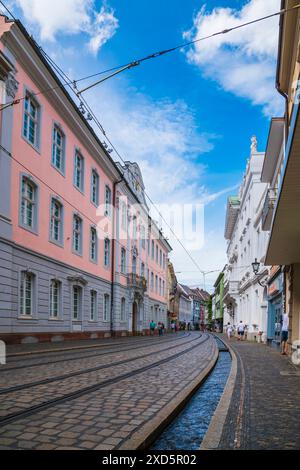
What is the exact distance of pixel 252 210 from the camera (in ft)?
115

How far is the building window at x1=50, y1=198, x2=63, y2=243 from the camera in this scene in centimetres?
2238

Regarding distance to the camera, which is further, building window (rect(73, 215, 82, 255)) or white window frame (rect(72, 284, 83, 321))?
building window (rect(73, 215, 82, 255))

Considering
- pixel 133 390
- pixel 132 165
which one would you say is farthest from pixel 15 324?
pixel 132 165

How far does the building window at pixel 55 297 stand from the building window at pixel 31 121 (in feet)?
22.0

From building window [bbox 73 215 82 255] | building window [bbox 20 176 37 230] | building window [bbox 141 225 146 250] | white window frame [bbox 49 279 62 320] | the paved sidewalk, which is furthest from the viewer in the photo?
building window [bbox 141 225 146 250]

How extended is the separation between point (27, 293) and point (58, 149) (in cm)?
816

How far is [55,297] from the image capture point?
2259 cm

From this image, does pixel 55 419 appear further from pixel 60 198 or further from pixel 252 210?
pixel 252 210

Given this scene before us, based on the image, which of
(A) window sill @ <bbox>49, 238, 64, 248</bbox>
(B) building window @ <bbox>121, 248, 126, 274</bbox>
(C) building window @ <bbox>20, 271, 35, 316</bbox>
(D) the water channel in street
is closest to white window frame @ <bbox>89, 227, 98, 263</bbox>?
(A) window sill @ <bbox>49, 238, 64, 248</bbox>

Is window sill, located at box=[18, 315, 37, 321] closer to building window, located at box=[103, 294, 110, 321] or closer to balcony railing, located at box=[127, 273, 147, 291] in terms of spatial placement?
building window, located at box=[103, 294, 110, 321]

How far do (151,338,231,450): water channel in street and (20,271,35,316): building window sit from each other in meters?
11.5

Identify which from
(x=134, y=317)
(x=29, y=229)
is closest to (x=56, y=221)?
(x=29, y=229)

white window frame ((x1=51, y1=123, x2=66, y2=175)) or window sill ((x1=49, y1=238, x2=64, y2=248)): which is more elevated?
white window frame ((x1=51, y1=123, x2=66, y2=175))

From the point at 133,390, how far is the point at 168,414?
6.42 ft
